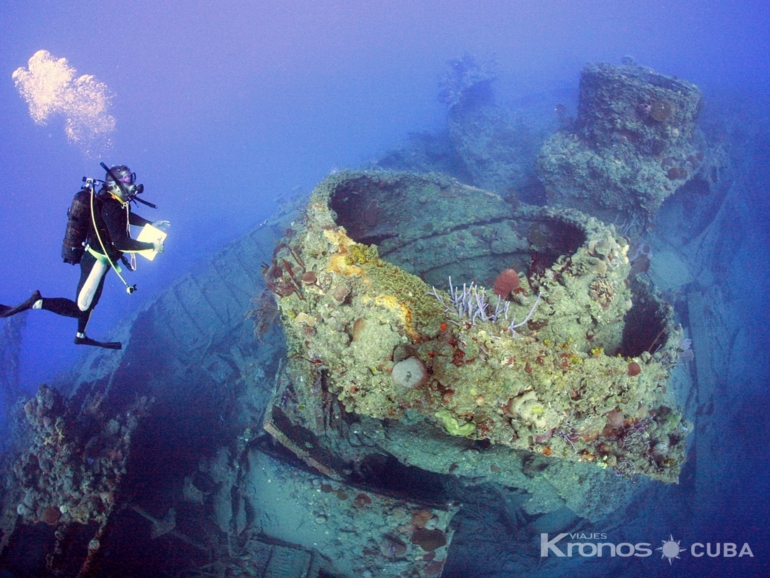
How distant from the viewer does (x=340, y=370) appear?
4258mm

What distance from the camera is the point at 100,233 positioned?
4340 mm

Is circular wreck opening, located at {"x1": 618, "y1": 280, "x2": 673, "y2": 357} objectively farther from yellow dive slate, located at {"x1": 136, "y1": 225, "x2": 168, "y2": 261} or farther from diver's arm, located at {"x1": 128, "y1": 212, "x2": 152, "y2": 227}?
diver's arm, located at {"x1": 128, "y1": 212, "x2": 152, "y2": 227}

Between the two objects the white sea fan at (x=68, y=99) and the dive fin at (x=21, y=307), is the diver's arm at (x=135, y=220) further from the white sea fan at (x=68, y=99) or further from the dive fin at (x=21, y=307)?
the white sea fan at (x=68, y=99)

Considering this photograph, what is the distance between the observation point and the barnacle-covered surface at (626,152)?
998 centimetres

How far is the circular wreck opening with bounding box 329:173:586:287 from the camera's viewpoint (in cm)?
724

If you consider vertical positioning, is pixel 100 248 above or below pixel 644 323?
below

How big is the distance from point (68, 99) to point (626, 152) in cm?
6817
